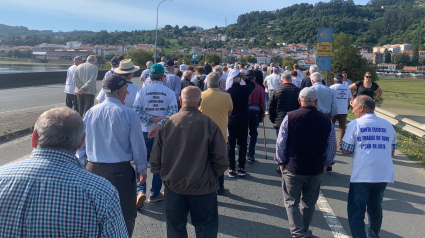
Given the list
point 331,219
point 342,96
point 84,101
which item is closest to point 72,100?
point 84,101

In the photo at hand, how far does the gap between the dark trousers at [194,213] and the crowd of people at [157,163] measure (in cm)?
1

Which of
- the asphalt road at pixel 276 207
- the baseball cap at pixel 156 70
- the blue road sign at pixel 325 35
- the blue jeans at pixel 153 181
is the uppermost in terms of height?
the blue road sign at pixel 325 35

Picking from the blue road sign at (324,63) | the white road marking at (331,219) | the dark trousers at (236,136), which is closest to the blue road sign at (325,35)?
the blue road sign at (324,63)

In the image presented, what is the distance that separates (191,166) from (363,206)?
2.11 m

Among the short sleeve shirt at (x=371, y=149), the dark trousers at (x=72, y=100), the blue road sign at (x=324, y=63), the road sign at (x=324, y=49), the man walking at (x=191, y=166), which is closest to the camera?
the man walking at (x=191, y=166)

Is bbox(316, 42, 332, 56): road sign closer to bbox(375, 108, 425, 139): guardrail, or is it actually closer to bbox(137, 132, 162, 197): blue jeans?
bbox(375, 108, 425, 139): guardrail

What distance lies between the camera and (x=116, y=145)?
3.43 metres

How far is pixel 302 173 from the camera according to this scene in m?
4.03

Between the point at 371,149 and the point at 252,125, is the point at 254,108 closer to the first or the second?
the point at 252,125

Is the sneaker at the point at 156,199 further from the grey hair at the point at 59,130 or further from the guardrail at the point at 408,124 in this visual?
the guardrail at the point at 408,124

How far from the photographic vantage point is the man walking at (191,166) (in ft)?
10.8

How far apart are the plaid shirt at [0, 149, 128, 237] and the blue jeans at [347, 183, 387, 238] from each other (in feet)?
10.2

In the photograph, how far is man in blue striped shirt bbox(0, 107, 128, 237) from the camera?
5.30 ft

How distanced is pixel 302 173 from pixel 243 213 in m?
1.24
